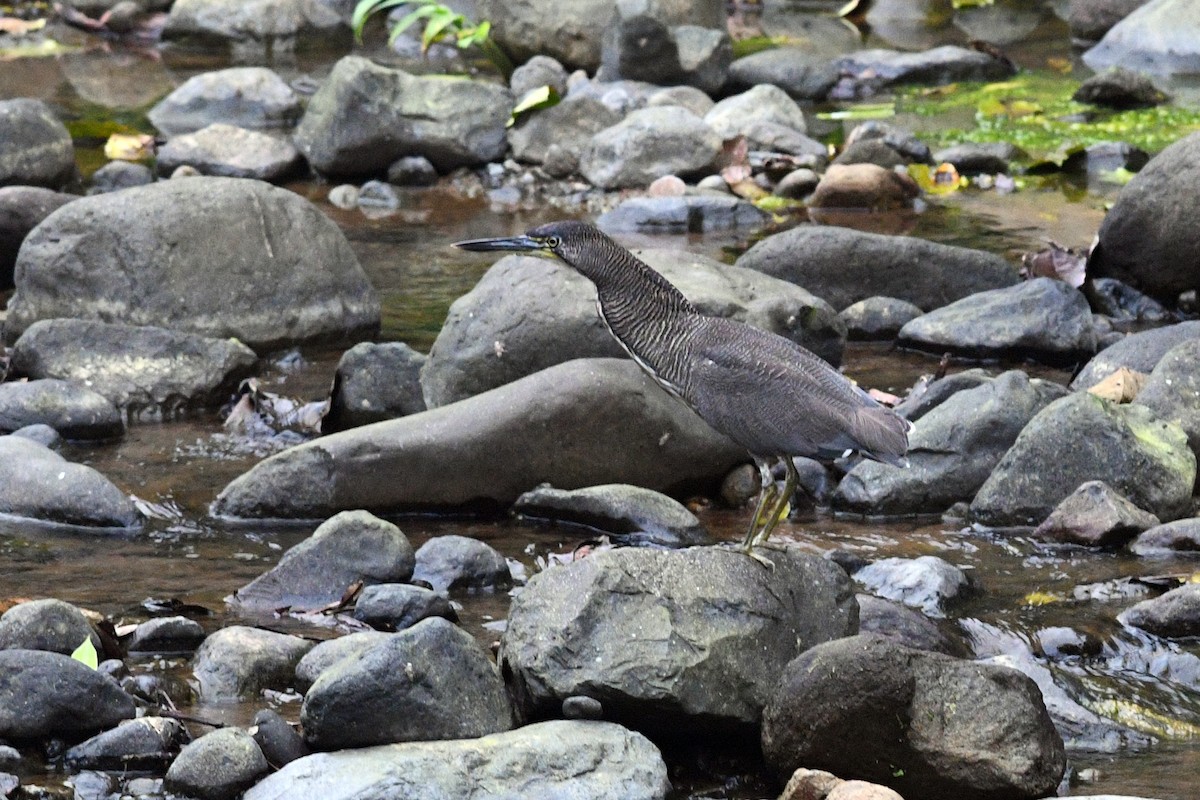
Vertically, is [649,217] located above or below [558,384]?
→ below

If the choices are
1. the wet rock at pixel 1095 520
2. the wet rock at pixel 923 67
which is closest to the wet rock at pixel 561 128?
the wet rock at pixel 923 67

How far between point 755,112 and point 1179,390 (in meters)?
8.09

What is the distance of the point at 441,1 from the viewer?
21.9m

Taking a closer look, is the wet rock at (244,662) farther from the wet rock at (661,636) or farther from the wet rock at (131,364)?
the wet rock at (131,364)

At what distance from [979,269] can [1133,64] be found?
9186mm

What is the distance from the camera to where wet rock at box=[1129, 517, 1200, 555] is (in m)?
6.97

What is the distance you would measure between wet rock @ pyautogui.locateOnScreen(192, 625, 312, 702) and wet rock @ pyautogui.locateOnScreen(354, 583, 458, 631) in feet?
1.35

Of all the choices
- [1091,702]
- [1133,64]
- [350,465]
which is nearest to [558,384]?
[350,465]

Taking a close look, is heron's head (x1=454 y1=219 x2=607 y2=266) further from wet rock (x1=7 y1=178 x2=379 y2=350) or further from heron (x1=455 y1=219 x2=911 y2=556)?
wet rock (x1=7 y1=178 x2=379 y2=350)

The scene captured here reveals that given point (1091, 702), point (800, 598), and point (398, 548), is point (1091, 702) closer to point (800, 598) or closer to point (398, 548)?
point (800, 598)

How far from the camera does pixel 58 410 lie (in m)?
8.73

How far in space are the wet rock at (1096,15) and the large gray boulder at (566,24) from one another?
5358 millimetres

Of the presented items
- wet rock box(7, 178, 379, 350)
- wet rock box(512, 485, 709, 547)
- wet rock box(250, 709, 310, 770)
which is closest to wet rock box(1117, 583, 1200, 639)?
wet rock box(512, 485, 709, 547)

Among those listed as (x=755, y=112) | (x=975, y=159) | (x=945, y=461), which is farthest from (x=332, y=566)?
(x=755, y=112)
